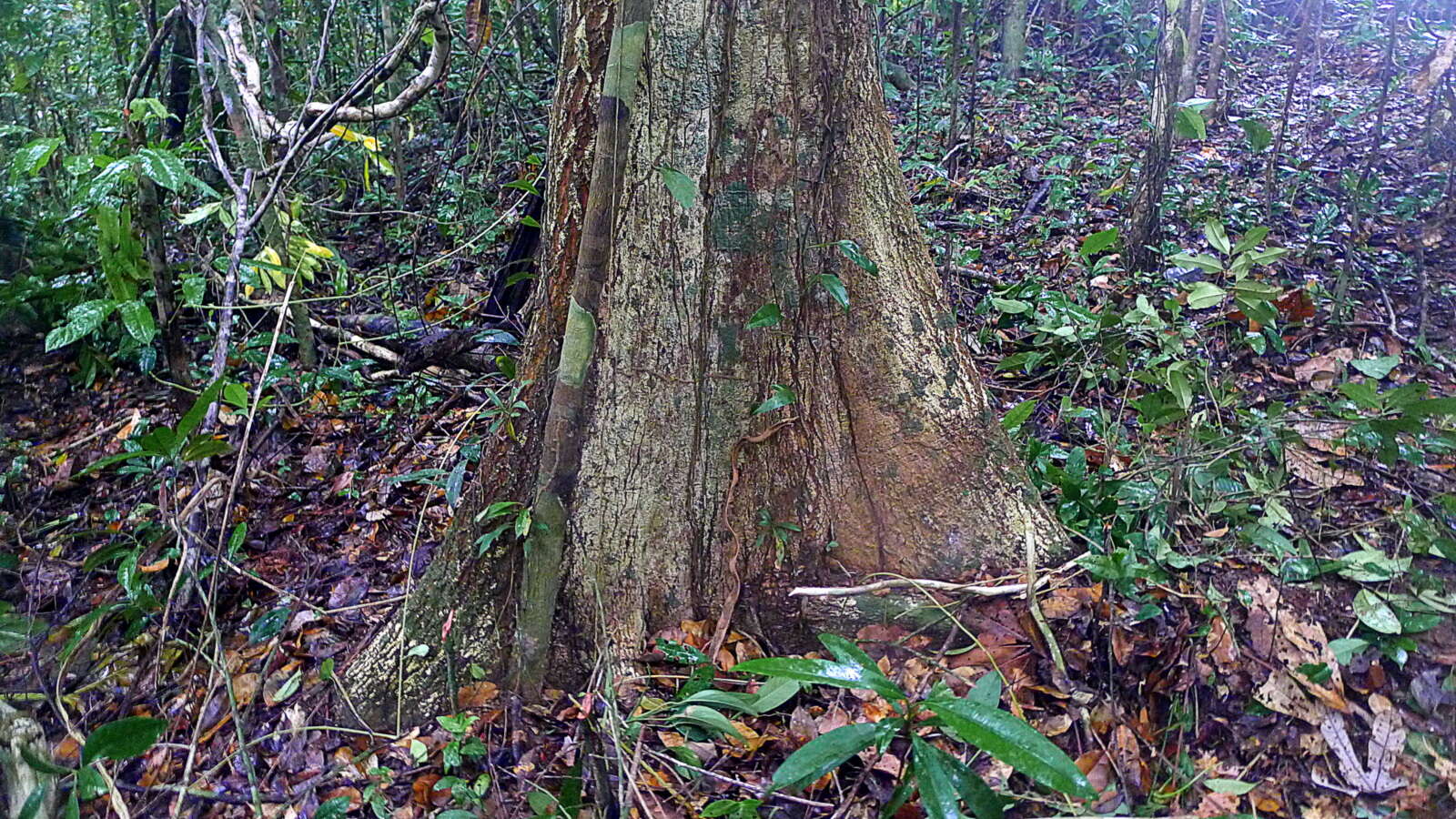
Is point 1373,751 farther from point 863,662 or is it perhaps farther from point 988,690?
point 863,662

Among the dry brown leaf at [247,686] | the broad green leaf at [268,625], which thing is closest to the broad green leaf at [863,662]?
the dry brown leaf at [247,686]

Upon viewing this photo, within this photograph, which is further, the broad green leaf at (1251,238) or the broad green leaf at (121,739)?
the broad green leaf at (1251,238)

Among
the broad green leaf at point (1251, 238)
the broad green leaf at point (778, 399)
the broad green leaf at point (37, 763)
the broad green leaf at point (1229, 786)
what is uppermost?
the broad green leaf at point (1251, 238)

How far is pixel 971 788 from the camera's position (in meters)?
1.59

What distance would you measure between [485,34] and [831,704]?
3096mm

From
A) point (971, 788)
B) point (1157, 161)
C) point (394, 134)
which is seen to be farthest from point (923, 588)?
point (394, 134)

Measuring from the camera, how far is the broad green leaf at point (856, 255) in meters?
2.33

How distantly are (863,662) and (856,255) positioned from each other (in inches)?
40.1

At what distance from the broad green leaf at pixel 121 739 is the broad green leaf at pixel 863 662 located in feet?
4.53

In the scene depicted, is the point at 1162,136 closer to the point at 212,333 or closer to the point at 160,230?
the point at 160,230

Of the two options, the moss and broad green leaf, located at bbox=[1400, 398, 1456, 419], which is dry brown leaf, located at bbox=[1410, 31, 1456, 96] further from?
the moss

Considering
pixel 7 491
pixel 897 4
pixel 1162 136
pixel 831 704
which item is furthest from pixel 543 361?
pixel 897 4

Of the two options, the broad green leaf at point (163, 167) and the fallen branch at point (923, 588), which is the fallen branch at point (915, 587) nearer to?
the fallen branch at point (923, 588)

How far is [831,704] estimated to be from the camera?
7.32ft
